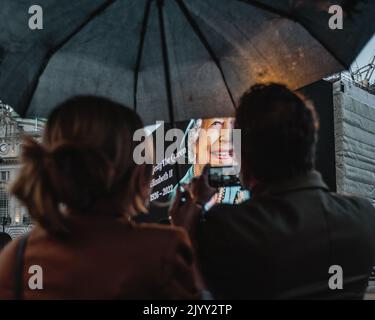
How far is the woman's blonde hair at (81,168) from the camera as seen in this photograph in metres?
1.14

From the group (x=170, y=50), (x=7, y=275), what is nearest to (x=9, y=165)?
(x=170, y=50)

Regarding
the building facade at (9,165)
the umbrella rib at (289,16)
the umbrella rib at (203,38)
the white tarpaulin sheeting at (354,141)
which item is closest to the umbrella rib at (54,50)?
the umbrella rib at (203,38)

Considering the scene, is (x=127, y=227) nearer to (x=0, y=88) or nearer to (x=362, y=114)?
(x=0, y=88)

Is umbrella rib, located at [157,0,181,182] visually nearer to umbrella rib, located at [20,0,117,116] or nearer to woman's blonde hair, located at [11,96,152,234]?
umbrella rib, located at [20,0,117,116]

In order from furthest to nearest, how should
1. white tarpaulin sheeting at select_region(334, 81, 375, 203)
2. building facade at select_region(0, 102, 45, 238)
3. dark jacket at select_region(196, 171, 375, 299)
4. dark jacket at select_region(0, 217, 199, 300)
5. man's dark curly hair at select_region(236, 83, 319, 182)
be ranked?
building facade at select_region(0, 102, 45, 238) → white tarpaulin sheeting at select_region(334, 81, 375, 203) → man's dark curly hair at select_region(236, 83, 319, 182) → dark jacket at select_region(196, 171, 375, 299) → dark jacket at select_region(0, 217, 199, 300)

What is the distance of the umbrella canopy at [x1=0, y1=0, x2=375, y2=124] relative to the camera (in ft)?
6.72

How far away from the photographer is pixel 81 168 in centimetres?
113

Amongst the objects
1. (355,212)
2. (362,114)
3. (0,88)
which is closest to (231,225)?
(355,212)

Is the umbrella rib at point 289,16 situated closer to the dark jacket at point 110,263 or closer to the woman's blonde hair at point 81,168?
the woman's blonde hair at point 81,168

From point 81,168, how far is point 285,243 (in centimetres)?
→ 62

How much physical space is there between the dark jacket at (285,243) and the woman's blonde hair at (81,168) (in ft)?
0.88

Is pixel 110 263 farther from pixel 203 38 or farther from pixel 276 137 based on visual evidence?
pixel 203 38

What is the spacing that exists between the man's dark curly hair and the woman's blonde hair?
0.40m

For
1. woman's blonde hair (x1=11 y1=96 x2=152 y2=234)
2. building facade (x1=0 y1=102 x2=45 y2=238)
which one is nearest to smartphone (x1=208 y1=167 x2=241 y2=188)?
woman's blonde hair (x1=11 y1=96 x2=152 y2=234)
